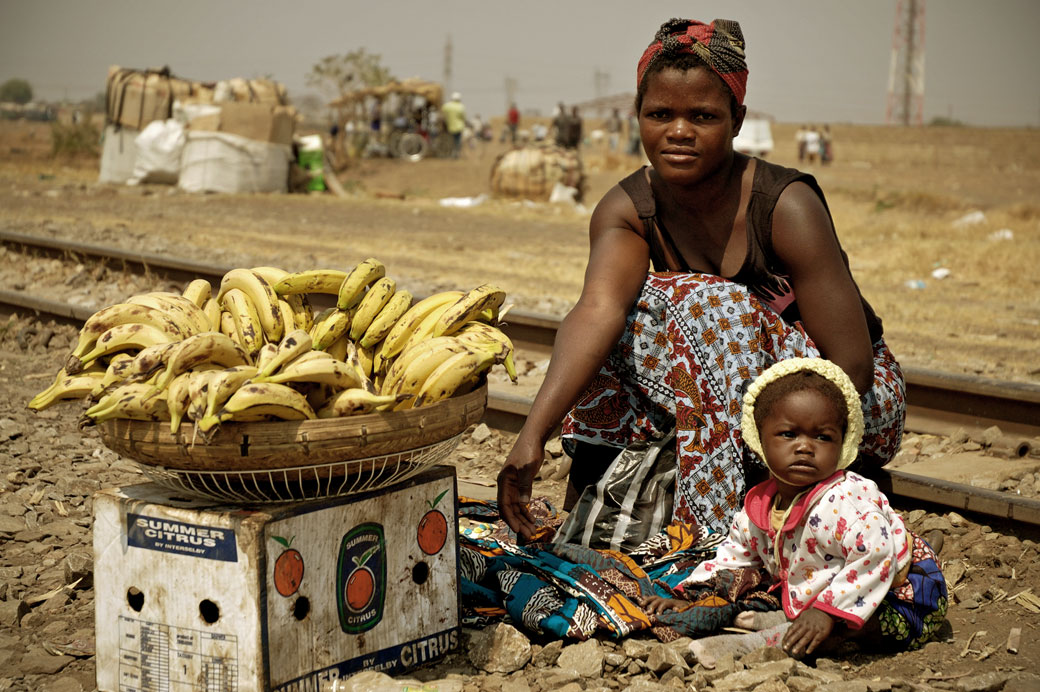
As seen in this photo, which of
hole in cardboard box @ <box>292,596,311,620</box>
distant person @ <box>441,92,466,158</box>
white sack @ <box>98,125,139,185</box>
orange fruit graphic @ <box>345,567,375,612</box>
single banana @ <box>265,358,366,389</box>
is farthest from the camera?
distant person @ <box>441,92,466,158</box>

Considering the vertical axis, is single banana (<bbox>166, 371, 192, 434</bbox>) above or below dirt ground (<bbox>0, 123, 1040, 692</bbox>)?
above

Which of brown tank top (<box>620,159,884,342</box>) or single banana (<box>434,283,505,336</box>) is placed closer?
single banana (<box>434,283,505,336</box>)

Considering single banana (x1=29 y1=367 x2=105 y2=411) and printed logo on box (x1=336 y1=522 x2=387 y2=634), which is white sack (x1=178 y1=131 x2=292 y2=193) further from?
printed logo on box (x1=336 y1=522 x2=387 y2=634)

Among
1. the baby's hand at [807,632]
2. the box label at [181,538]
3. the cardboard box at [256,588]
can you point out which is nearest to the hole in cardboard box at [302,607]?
the cardboard box at [256,588]

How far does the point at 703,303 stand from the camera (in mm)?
3520

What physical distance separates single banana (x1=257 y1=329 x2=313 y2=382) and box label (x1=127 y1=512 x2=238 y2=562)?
15.5 inches

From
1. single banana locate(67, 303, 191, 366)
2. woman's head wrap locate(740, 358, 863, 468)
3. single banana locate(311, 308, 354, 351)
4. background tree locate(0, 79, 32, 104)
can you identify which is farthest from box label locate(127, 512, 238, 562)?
background tree locate(0, 79, 32, 104)

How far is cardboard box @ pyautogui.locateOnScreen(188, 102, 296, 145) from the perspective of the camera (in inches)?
791

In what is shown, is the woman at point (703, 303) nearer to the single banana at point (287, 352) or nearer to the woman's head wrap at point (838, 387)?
the woman's head wrap at point (838, 387)

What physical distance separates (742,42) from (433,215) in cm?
1421

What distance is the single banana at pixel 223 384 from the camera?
7.67 feet

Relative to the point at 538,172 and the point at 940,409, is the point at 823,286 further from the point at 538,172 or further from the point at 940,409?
the point at 538,172

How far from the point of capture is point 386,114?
3053 centimetres

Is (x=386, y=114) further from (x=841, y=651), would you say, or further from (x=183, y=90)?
(x=841, y=651)
